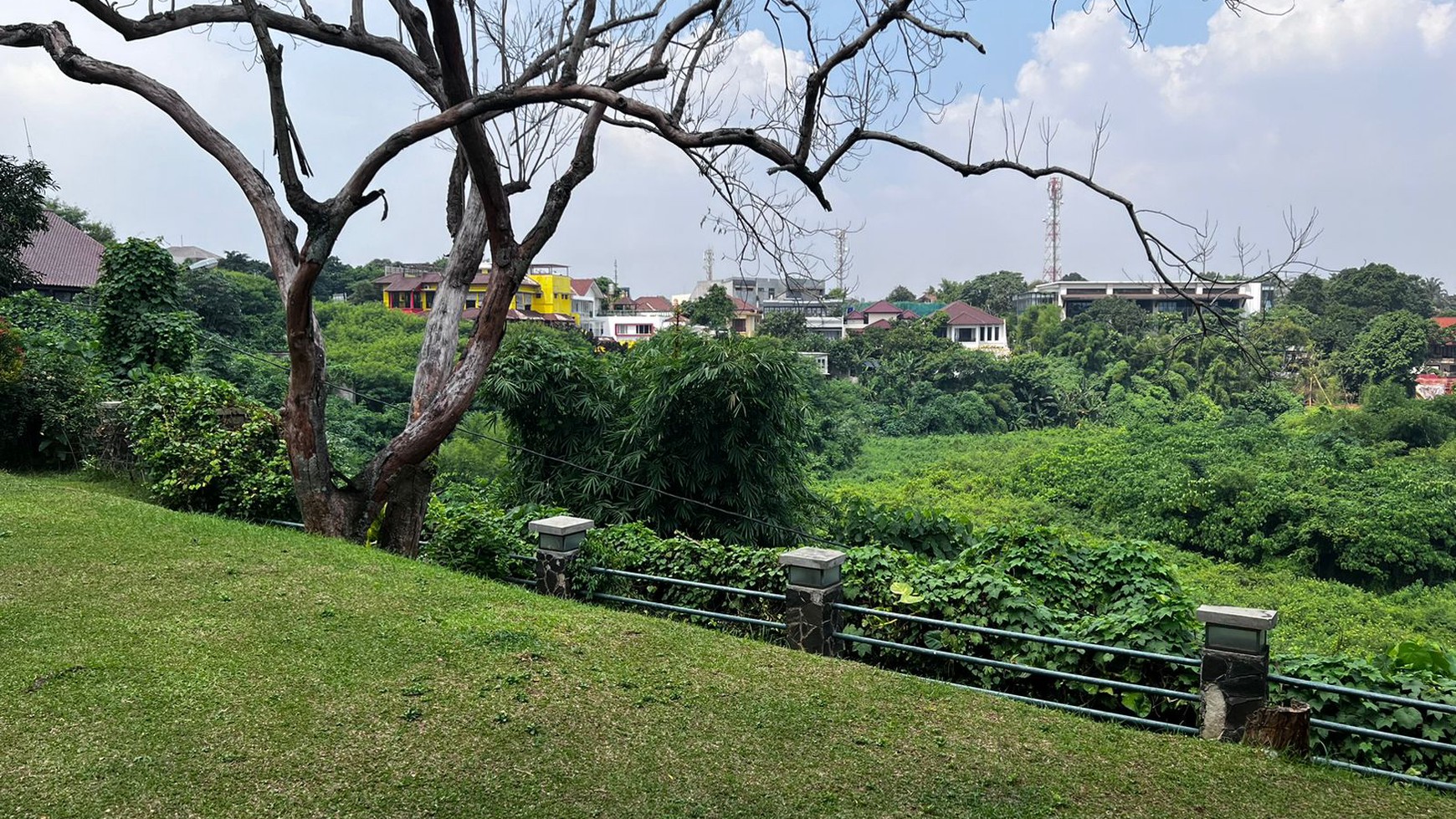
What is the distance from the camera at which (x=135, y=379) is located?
11.4 m

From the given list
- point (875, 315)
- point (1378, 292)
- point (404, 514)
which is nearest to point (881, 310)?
point (875, 315)

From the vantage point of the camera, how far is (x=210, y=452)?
8.76 metres

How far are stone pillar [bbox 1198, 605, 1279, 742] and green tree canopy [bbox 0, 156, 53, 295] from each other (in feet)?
56.1

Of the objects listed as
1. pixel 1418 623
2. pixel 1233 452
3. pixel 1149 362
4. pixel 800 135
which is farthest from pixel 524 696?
pixel 1149 362

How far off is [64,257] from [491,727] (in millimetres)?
30040

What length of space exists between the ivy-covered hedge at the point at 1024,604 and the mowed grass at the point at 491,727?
0.45 m

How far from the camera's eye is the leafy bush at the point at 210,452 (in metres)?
8.55

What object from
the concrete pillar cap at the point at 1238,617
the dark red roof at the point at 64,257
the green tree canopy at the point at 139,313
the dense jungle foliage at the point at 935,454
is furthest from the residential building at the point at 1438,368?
the dark red roof at the point at 64,257

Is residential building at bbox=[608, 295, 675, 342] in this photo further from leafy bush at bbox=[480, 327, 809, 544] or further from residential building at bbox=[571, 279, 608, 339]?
A: leafy bush at bbox=[480, 327, 809, 544]

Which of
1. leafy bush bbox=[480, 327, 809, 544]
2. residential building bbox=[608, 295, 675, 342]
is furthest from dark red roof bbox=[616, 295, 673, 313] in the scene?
leafy bush bbox=[480, 327, 809, 544]

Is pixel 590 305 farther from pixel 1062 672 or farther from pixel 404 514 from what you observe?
pixel 1062 672

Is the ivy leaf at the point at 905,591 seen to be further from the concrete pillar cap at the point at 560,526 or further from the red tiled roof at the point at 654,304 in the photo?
the red tiled roof at the point at 654,304

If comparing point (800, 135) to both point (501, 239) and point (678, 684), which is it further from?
point (678, 684)

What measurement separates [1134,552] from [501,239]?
16.7ft
